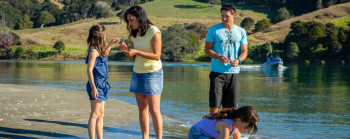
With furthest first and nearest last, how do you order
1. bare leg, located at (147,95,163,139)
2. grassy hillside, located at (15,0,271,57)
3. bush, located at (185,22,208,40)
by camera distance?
grassy hillside, located at (15,0,271,57) → bush, located at (185,22,208,40) → bare leg, located at (147,95,163,139)

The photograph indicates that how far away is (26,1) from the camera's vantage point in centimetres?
14862

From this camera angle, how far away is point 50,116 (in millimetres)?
8141

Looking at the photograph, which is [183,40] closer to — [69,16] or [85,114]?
[85,114]

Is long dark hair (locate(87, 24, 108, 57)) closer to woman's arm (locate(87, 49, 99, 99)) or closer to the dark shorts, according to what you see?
woman's arm (locate(87, 49, 99, 99))

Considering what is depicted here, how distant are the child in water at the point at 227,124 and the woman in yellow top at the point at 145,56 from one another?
3.00ft

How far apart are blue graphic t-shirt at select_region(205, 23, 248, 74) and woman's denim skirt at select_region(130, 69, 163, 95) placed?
38.7 inches

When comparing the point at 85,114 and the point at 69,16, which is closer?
the point at 85,114

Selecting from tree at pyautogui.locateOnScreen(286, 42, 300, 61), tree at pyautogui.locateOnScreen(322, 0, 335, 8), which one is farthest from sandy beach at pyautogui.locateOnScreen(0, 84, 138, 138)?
tree at pyautogui.locateOnScreen(322, 0, 335, 8)

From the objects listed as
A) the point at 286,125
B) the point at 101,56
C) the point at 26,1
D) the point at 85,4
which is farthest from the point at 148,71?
the point at 26,1

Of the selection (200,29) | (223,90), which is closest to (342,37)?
(200,29)

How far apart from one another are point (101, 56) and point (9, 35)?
83.1 meters

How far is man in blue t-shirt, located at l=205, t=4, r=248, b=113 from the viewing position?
589 cm

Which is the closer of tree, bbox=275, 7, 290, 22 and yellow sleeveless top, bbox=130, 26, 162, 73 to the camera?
yellow sleeveless top, bbox=130, 26, 162, 73

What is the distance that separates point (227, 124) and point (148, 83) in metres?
1.45
